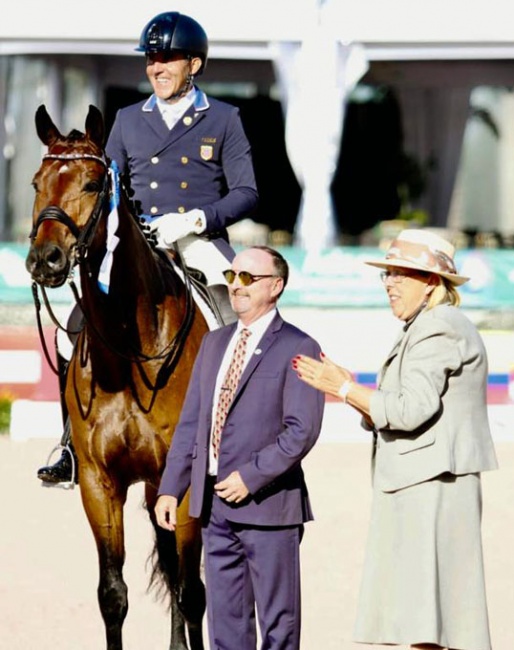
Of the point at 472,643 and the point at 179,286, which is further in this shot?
the point at 179,286

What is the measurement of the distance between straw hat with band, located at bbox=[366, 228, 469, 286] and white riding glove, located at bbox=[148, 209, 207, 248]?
1.70 meters

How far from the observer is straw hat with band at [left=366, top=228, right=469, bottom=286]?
4.64m

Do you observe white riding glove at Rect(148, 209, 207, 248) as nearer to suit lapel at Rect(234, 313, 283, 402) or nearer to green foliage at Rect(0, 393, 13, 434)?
suit lapel at Rect(234, 313, 283, 402)

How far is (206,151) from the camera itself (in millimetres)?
6559

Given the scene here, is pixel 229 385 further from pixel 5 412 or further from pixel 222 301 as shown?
pixel 5 412

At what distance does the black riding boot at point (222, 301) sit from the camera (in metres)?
6.52

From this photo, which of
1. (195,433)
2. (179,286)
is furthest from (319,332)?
(195,433)

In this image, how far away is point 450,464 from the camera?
15.1 feet

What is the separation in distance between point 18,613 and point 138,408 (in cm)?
151

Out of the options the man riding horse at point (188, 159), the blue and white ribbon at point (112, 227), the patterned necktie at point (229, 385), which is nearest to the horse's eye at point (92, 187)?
the blue and white ribbon at point (112, 227)

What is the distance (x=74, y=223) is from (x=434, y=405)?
1665 mm

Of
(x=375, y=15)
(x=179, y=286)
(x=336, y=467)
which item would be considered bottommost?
(x=336, y=467)

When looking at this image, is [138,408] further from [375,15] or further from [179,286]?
[375,15]

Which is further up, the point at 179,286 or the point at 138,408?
the point at 179,286
